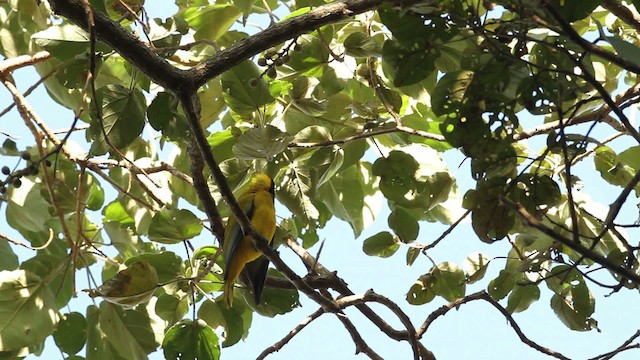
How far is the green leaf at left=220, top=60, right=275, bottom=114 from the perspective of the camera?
2.15 meters

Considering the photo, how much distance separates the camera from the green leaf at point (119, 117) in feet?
6.32

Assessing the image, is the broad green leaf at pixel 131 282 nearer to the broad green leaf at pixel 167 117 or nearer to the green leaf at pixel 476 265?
the broad green leaf at pixel 167 117

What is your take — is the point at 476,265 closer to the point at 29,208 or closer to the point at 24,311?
the point at 24,311

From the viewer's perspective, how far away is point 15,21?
301 centimetres

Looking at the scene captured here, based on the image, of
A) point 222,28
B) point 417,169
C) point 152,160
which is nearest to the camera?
point 417,169

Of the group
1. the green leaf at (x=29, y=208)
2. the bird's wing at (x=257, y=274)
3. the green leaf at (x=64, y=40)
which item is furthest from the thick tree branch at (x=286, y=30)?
the green leaf at (x=29, y=208)

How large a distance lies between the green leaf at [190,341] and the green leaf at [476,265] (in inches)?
31.7

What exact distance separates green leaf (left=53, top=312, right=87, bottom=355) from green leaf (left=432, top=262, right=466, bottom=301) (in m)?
1.16

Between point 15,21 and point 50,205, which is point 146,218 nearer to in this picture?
point 50,205

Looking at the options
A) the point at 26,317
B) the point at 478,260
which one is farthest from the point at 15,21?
the point at 478,260

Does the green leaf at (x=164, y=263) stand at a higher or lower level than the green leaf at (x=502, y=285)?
higher

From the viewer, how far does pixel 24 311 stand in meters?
2.43

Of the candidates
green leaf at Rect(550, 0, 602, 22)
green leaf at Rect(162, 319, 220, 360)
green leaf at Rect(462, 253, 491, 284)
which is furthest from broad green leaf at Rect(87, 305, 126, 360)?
green leaf at Rect(550, 0, 602, 22)

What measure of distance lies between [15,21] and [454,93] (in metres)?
2.12
